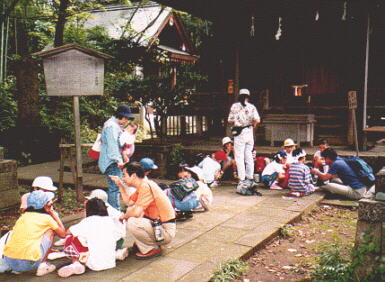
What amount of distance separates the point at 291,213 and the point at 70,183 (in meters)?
5.31

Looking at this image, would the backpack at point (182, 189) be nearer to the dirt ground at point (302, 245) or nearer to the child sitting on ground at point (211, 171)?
the dirt ground at point (302, 245)

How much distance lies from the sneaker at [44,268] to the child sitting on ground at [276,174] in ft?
17.9

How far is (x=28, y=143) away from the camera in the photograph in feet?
41.2

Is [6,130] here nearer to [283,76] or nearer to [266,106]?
[266,106]

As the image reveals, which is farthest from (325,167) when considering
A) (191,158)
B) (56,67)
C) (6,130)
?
(6,130)

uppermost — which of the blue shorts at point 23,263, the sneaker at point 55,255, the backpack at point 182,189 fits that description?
the backpack at point 182,189

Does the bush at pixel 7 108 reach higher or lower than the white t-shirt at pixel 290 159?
higher

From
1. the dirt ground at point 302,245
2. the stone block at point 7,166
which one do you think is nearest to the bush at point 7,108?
the stone block at point 7,166

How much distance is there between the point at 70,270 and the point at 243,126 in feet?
16.0

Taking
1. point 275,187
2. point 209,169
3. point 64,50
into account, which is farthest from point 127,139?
point 275,187

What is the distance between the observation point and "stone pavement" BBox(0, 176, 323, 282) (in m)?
4.21

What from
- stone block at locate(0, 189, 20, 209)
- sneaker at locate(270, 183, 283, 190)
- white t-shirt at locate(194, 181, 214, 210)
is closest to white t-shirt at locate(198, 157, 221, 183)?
sneaker at locate(270, 183, 283, 190)

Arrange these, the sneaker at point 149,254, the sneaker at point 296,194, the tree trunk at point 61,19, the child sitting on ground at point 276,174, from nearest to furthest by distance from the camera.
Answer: the sneaker at point 149,254
the sneaker at point 296,194
the child sitting on ground at point 276,174
the tree trunk at point 61,19

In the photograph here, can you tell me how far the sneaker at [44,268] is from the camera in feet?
13.9
